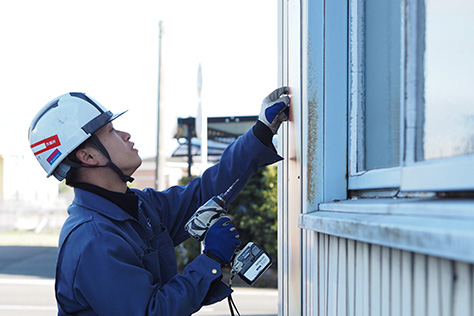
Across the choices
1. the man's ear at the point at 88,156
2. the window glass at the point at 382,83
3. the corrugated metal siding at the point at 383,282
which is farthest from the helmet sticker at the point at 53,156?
the window glass at the point at 382,83

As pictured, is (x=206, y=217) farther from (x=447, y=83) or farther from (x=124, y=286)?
(x=447, y=83)

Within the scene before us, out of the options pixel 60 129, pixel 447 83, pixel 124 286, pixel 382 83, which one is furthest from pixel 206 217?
pixel 447 83

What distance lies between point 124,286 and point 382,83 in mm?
1255

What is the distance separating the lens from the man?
78.2 inches

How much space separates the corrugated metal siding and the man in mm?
580

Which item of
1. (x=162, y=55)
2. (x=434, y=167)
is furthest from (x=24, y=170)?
(x=434, y=167)

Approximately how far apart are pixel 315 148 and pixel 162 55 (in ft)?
38.1

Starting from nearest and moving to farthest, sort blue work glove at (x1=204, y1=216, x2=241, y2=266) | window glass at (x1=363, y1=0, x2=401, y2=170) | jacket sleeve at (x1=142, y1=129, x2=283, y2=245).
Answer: window glass at (x1=363, y1=0, x2=401, y2=170), blue work glove at (x1=204, y1=216, x2=241, y2=266), jacket sleeve at (x1=142, y1=129, x2=283, y2=245)

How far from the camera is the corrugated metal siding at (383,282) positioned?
853mm

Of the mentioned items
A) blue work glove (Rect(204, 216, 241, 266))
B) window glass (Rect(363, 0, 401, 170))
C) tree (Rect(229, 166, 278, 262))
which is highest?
window glass (Rect(363, 0, 401, 170))

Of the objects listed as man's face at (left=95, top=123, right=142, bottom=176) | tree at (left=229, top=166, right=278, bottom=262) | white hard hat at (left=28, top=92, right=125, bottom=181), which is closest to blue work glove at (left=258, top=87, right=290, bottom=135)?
man's face at (left=95, top=123, right=142, bottom=176)

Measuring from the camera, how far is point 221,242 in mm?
2213

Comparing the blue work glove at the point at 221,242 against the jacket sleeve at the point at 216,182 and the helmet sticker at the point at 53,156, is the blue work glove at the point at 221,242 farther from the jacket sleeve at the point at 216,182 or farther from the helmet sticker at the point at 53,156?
the helmet sticker at the point at 53,156

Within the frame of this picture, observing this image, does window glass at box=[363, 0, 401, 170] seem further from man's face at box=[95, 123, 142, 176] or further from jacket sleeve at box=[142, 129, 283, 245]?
man's face at box=[95, 123, 142, 176]
